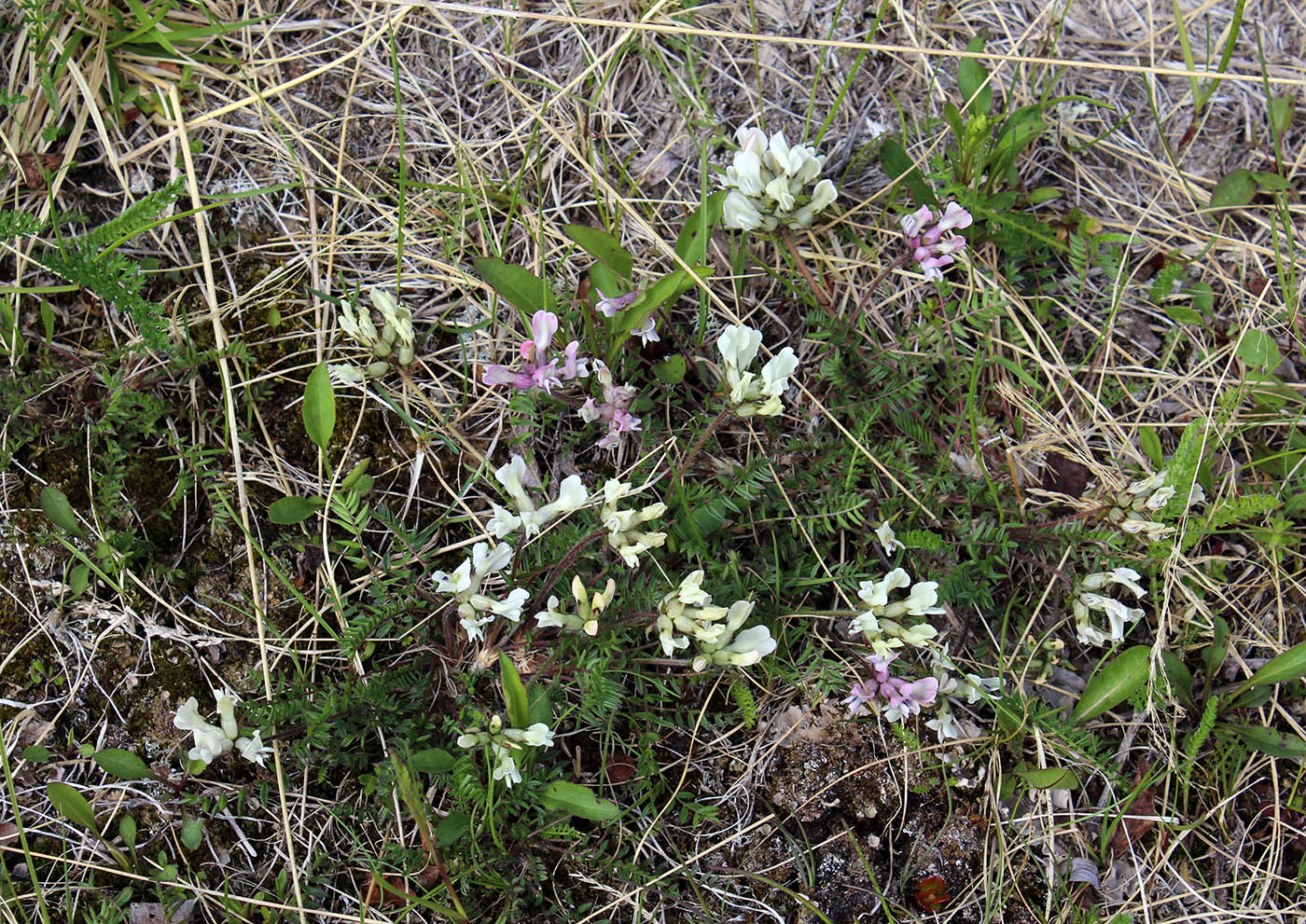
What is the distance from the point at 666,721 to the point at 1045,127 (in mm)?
2532

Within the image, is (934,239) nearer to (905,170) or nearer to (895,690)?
(905,170)

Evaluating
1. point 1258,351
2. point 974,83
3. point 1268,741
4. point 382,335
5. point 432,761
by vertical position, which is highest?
point 974,83

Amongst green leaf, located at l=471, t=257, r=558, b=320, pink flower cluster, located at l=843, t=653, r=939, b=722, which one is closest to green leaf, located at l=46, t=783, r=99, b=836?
green leaf, located at l=471, t=257, r=558, b=320

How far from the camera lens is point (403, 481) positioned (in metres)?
2.93

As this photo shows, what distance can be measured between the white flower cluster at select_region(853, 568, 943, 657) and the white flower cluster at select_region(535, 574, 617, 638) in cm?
74

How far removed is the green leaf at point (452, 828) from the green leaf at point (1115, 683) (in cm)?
190

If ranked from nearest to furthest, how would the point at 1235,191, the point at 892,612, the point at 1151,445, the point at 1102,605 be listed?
the point at 892,612 < the point at 1102,605 < the point at 1151,445 < the point at 1235,191

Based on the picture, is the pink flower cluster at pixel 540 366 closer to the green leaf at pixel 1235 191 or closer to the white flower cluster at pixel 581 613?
the white flower cluster at pixel 581 613

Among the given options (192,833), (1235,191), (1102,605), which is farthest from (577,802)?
(1235,191)

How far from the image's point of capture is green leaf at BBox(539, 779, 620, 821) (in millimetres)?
2502

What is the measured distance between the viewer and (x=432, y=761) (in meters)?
2.55

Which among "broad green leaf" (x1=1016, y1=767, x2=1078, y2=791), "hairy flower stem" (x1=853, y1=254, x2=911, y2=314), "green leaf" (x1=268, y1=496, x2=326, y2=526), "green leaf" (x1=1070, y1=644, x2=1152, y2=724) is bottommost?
"broad green leaf" (x1=1016, y1=767, x2=1078, y2=791)

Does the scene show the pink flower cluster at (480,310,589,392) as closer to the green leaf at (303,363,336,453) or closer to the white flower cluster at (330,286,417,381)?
the white flower cluster at (330,286,417,381)

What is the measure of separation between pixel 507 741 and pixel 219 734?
31.1 inches
